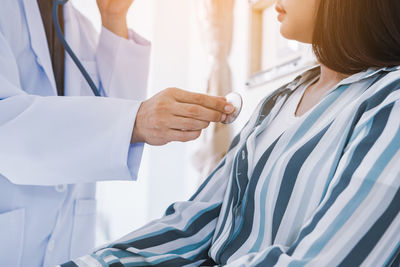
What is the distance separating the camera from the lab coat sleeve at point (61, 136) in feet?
2.98

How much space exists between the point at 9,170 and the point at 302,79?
764mm

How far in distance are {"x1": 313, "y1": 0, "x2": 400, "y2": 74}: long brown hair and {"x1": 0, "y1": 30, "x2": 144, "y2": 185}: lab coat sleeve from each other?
0.46m

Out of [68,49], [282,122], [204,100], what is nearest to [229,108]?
[204,100]

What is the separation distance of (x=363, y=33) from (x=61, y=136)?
679 mm

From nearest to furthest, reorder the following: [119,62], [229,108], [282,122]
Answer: [229,108] < [282,122] < [119,62]

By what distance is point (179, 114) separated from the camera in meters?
0.86

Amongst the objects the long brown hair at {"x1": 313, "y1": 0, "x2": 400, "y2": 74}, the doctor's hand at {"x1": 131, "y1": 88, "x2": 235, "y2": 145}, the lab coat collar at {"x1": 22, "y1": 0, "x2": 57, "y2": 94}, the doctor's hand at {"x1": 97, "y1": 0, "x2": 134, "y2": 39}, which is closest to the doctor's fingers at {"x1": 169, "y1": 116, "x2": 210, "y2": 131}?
the doctor's hand at {"x1": 131, "y1": 88, "x2": 235, "y2": 145}

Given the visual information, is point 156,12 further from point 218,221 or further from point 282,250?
point 282,250

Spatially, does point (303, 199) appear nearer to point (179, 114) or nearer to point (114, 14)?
point (179, 114)

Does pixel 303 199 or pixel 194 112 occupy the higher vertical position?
pixel 194 112

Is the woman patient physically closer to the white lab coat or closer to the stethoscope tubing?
the white lab coat

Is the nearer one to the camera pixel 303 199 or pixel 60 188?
pixel 303 199

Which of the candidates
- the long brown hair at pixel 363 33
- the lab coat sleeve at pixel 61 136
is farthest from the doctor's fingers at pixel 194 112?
the long brown hair at pixel 363 33

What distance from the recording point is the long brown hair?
838mm
